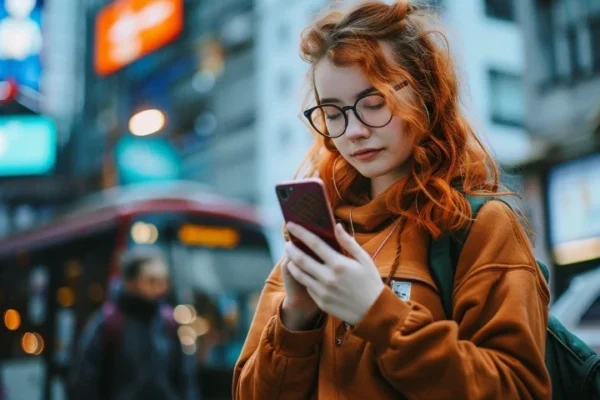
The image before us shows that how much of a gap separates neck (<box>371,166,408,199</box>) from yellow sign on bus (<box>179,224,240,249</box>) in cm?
745

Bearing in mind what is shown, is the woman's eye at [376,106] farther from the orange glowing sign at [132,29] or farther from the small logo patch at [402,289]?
the orange glowing sign at [132,29]

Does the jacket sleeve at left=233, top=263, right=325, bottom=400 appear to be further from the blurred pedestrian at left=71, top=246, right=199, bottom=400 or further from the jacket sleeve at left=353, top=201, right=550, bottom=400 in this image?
the blurred pedestrian at left=71, top=246, right=199, bottom=400

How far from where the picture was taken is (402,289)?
1480mm

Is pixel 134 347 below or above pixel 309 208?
below

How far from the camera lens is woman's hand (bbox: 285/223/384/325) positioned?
4.45 ft

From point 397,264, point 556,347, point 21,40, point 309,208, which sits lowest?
point 556,347

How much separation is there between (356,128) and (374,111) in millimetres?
54

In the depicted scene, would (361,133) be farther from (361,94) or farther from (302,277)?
(302,277)

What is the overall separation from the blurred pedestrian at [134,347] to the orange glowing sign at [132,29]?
12101mm

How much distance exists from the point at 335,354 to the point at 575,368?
22.5 inches

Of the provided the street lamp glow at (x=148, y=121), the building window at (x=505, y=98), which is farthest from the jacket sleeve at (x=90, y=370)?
the building window at (x=505, y=98)

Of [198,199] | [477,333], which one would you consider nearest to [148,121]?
[198,199]

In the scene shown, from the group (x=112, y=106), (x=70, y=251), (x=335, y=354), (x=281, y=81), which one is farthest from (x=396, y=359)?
(x=112, y=106)

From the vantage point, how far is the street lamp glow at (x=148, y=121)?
Answer: 518 inches
